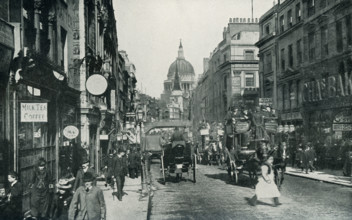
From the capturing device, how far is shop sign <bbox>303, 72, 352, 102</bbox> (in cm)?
2736

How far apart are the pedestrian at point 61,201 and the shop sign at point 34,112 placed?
2107 mm

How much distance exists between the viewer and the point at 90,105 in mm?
22188

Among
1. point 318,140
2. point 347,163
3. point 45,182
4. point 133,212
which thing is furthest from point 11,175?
point 318,140

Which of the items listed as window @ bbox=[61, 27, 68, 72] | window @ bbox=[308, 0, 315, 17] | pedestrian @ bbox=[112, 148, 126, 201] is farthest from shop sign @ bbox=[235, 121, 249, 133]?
window @ bbox=[308, 0, 315, 17]

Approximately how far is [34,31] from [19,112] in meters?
3.65

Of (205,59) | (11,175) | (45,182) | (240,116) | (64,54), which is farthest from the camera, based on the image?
(205,59)

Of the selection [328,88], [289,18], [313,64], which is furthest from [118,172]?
[289,18]

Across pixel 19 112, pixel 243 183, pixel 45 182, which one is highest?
pixel 19 112

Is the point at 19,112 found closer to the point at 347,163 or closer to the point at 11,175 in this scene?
the point at 11,175

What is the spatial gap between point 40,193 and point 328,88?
77.7ft

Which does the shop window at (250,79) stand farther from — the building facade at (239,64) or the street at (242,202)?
the street at (242,202)

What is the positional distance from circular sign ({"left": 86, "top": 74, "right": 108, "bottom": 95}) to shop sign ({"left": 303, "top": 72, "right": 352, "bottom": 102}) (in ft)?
52.2

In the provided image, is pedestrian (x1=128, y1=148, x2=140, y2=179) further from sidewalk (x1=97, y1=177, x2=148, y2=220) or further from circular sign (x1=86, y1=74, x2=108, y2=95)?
circular sign (x1=86, y1=74, x2=108, y2=95)

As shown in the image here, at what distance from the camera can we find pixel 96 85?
707 inches
